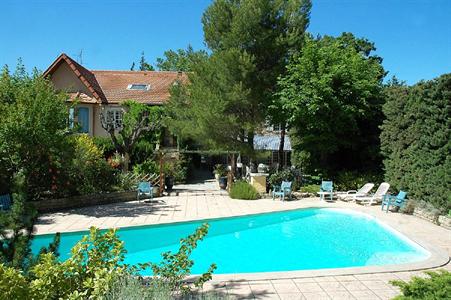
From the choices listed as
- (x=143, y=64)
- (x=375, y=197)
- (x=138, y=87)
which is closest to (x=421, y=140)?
(x=375, y=197)

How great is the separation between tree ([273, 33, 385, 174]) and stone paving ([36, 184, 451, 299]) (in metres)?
4.87

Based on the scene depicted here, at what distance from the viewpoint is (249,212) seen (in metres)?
19.1

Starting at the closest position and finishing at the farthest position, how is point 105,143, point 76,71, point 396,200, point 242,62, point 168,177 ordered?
point 396,200 → point 242,62 → point 168,177 → point 105,143 → point 76,71

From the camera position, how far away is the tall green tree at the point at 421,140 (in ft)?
55.6

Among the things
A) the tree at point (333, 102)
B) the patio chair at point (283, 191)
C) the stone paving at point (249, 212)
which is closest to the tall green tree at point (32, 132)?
the stone paving at point (249, 212)

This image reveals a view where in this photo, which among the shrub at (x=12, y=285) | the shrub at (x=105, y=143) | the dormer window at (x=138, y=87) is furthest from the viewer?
the dormer window at (x=138, y=87)

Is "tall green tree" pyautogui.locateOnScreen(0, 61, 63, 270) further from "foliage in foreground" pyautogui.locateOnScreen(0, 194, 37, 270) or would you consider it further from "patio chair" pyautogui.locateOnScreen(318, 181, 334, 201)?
"patio chair" pyautogui.locateOnScreen(318, 181, 334, 201)

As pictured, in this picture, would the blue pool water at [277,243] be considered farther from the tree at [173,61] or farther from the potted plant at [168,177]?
the tree at [173,61]

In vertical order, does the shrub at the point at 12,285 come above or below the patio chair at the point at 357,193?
above

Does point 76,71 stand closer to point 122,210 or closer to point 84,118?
point 84,118

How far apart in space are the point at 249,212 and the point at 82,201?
8653mm

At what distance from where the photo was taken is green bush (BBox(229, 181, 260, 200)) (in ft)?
76.5

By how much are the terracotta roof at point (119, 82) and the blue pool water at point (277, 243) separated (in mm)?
17565

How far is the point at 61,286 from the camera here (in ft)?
18.4
